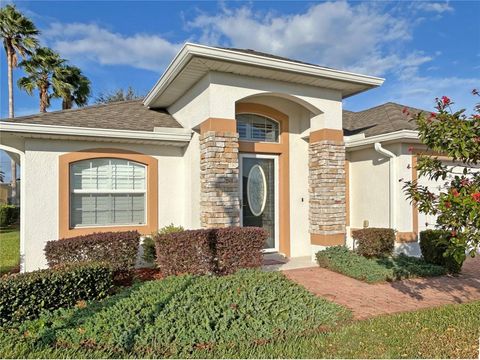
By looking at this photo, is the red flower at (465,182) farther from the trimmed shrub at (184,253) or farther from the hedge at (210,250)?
the trimmed shrub at (184,253)

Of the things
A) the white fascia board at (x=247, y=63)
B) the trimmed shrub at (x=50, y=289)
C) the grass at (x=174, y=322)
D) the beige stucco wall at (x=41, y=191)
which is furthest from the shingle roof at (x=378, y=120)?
the trimmed shrub at (x=50, y=289)

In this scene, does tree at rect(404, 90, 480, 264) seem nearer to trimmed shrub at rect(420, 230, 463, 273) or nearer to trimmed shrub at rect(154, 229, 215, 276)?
trimmed shrub at rect(154, 229, 215, 276)

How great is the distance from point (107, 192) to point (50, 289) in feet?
12.7

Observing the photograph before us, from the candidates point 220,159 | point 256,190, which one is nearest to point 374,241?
point 256,190

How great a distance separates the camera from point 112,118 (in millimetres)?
8992

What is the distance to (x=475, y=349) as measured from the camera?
3775 millimetres

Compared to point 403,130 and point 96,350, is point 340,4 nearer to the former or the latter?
point 403,130

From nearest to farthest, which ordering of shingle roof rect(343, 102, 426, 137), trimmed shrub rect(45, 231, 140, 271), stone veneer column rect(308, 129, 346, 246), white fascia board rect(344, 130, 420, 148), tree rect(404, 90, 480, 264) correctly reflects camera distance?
tree rect(404, 90, 480, 264) < trimmed shrub rect(45, 231, 140, 271) < stone veneer column rect(308, 129, 346, 246) < white fascia board rect(344, 130, 420, 148) < shingle roof rect(343, 102, 426, 137)

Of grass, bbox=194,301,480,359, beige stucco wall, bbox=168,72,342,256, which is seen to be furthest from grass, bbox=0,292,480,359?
beige stucco wall, bbox=168,72,342,256

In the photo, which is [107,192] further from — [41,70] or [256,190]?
[41,70]

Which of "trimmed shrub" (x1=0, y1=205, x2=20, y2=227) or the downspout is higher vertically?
the downspout

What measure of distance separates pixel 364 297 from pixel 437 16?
7.47m

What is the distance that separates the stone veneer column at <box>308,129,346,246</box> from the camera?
8.59 meters

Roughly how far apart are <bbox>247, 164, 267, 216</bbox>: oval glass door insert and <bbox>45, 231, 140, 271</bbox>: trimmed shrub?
346 cm
